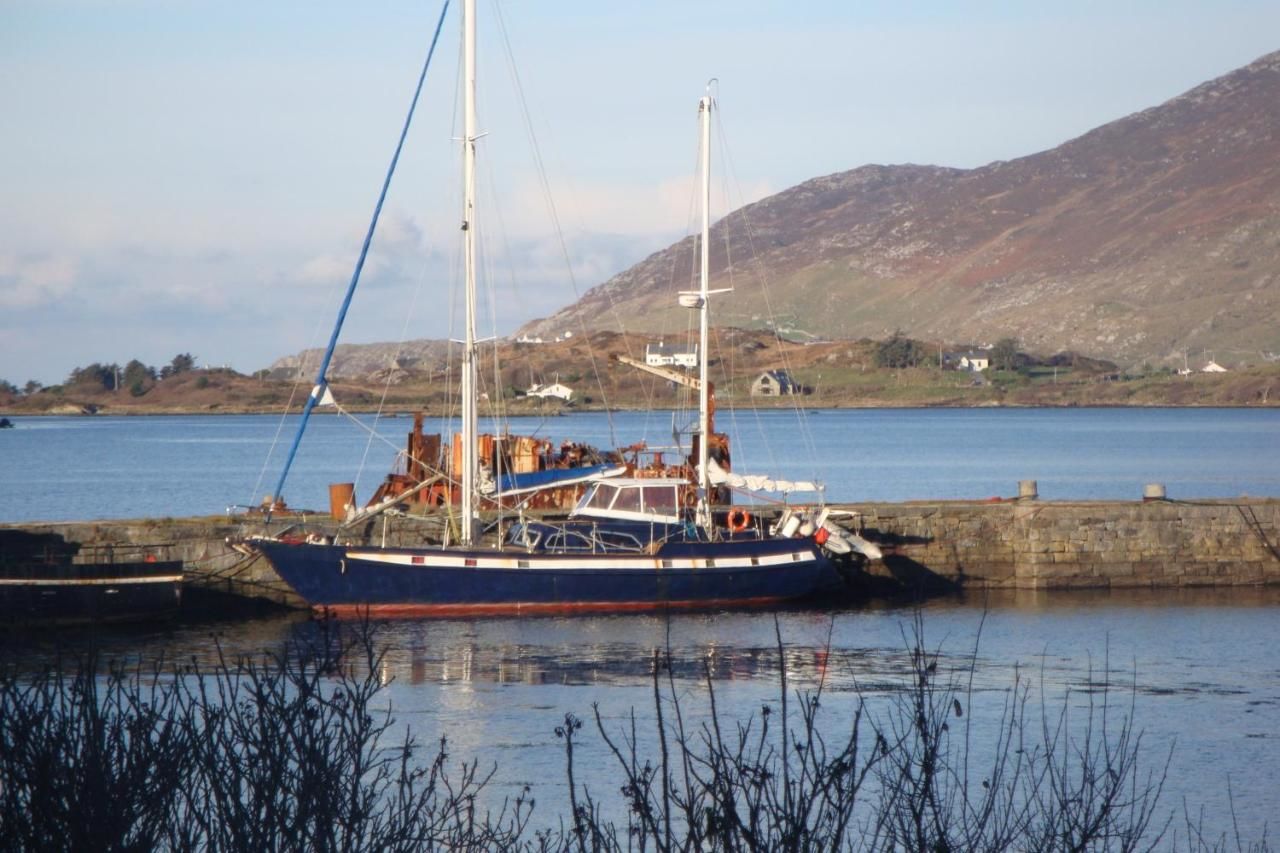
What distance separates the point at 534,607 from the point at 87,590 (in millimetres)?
7056

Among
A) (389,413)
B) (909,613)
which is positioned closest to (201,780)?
(909,613)

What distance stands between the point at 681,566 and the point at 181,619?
822cm

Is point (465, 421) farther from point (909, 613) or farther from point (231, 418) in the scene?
point (231, 418)

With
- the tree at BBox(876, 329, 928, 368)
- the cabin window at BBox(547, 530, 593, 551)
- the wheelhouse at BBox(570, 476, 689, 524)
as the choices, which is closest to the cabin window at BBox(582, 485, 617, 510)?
the wheelhouse at BBox(570, 476, 689, 524)

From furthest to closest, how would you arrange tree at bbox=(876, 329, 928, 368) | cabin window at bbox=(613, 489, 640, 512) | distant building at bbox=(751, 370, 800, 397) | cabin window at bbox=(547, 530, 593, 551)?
tree at bbox=(876, 329, 928, 368) < distant building at bbox=(751, 370, 800, 397) < cabin window at bbox=(613, 489, 640, 512) < cabin window at bbox=(547, 530, 593, 551)

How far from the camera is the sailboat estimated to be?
26.2m

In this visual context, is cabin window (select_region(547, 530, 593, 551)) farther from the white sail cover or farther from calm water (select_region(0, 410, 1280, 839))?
the white sail cover

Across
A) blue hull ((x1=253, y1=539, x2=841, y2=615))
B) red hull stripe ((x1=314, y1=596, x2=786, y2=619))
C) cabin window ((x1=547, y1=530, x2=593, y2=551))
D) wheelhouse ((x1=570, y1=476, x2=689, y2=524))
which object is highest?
wheelhouse ((x1=570, y1=476, x2=689, y2=524))

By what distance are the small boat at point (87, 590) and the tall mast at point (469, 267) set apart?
187 inches

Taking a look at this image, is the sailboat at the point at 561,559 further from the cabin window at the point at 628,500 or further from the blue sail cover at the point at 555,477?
the blue sail cover at the point at 555,477

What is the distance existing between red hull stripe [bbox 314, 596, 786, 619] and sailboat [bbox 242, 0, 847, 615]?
0.06 feet

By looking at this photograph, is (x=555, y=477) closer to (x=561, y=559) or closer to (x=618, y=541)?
(x=618, y=541)

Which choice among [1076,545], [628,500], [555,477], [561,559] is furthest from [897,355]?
[561,559]

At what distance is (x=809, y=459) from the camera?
3123 inches
